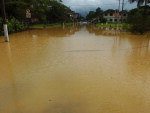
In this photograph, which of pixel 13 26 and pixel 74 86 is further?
pixel 13 26

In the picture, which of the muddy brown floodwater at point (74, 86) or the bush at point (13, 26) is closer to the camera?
the muddy brown floodwater at point (74, 86)

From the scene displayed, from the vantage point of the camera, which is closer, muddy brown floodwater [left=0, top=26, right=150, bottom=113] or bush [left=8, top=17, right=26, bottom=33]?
muddy brown floodwater [left=0, top=26, right=150, bottom=113]

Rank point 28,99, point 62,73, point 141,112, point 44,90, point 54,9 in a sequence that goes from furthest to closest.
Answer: point 54,9 → point 62,73 → point 44,90 → point 28,99 → point 141,112

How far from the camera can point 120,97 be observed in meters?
4.60

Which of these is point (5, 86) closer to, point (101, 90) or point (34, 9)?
point (101, 90)

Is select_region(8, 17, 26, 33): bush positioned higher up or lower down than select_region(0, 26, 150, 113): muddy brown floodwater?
higher up

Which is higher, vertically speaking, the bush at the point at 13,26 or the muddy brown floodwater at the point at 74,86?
the bush at the point at 13,26

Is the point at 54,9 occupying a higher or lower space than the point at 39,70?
higher

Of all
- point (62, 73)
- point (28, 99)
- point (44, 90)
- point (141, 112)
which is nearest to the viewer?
point (141, 112)

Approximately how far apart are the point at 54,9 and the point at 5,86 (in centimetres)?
4693

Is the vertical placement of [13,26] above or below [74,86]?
above

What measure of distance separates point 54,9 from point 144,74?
46294 millimetres

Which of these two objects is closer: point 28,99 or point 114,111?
point 114,111

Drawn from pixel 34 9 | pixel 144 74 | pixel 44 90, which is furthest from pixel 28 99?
pixel 34 9
